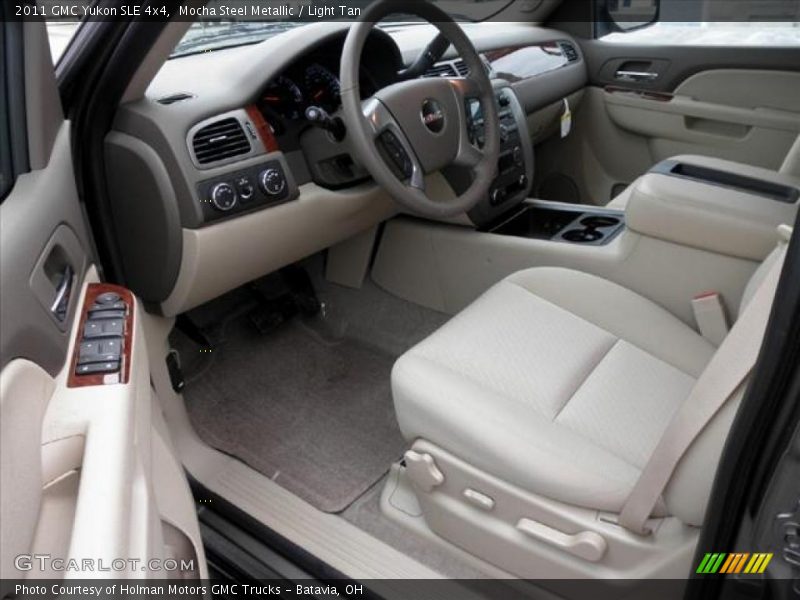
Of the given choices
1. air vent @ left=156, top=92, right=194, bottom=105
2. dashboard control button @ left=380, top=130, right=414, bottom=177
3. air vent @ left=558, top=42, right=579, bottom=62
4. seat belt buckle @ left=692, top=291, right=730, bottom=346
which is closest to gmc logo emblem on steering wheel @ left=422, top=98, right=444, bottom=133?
dashboard control button @ left=380, top=130, right=414, bottom=177

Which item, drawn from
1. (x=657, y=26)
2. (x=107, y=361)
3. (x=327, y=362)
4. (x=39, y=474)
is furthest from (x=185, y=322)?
(x=657, y=26)

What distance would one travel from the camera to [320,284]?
201cm

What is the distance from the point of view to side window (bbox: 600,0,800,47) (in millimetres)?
2105

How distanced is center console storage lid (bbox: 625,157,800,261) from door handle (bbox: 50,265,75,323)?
3.58ft

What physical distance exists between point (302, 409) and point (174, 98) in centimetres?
78

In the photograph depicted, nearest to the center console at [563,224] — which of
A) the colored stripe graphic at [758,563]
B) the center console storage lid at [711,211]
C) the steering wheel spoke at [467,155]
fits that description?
the center console storage lid at [711,211]

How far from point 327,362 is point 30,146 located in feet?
3.57

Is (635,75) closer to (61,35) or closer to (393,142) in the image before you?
(393,142)

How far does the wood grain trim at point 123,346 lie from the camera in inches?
30.2

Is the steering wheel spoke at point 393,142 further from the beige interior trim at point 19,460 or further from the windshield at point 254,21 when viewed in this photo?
the beige interior trim at point 19,460

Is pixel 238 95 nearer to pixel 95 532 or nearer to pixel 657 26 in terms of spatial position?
pixel 95 532

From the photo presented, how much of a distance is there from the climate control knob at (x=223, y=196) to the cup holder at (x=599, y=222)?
2.81ft

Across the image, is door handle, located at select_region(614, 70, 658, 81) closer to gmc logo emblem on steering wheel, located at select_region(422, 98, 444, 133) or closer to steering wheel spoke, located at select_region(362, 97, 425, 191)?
gmc logo emblem on steering wheel, located at select_region(422, 98, 444, 133)

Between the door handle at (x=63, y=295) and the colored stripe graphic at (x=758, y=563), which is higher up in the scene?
the door handle at (x=63, y=295)
